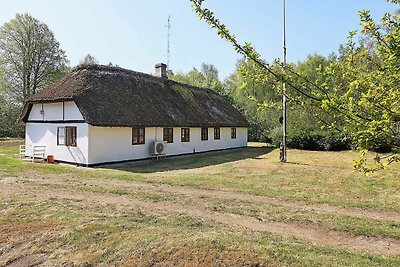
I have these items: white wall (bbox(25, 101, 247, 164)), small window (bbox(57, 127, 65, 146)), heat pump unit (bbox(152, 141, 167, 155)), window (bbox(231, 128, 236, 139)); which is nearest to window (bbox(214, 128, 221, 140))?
window (bbox(231, 128, 236, 139))

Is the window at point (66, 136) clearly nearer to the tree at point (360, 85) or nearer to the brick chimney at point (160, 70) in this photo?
the brick chimney at point (160, 70)

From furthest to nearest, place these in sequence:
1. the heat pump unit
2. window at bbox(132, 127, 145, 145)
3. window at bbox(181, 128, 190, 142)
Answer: window at bbox(181, 128, 190, 142), the heat pump unit, window at bbox(132, 127, 145, 145)

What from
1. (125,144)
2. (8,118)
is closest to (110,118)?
(125,144)

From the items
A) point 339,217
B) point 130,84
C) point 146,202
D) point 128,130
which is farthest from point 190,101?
point 339,217

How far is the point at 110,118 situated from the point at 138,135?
2.64 meters

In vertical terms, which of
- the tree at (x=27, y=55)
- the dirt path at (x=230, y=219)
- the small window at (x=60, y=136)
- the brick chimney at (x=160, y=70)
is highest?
the tree at (x=27, y=55)

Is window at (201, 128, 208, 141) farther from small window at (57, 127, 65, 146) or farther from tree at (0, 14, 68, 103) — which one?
tree at (0, 14, 68, 103)

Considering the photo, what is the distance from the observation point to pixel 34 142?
20.5m

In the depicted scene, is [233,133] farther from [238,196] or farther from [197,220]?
[197,220]

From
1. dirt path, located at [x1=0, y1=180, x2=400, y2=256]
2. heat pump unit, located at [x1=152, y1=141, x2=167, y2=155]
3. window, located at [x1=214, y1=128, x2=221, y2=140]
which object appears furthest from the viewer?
window, located at [x1=214, y1=128, x2=221, y2=140]

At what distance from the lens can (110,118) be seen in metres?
17.7

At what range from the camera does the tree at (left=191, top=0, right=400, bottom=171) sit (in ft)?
10.3

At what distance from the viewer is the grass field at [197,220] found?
5.63 m

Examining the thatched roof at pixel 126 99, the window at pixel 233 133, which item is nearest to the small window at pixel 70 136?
the thatched roof at pixel 126 99
